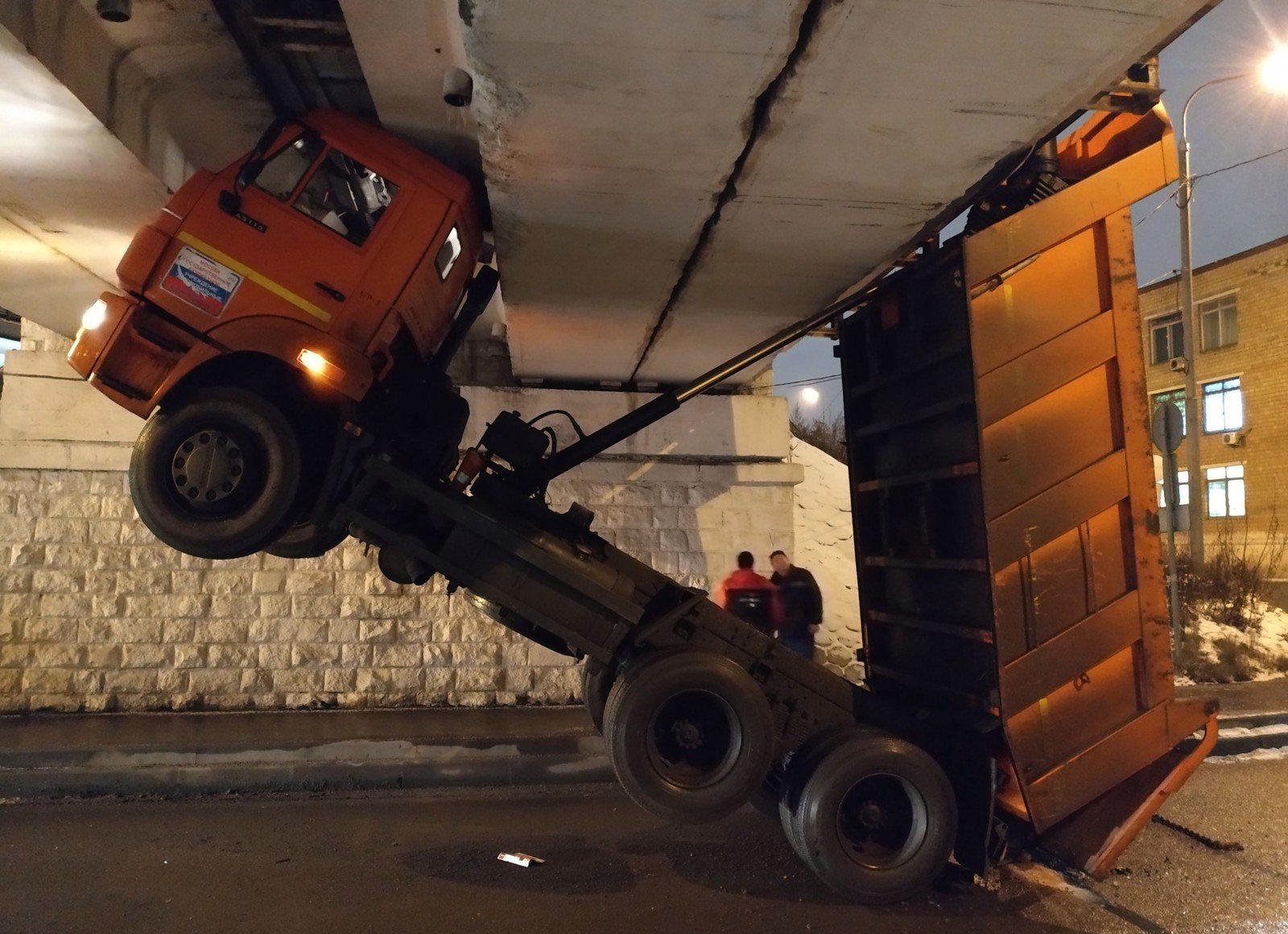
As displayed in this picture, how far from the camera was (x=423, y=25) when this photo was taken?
3.78m

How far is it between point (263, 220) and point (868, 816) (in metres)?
4.72

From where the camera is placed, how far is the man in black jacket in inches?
287

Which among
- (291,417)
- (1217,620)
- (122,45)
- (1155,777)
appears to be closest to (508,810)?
(291,417)

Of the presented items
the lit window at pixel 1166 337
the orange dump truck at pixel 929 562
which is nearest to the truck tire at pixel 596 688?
the orange dump truck at pixel 929 562

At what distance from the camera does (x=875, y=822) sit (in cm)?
443

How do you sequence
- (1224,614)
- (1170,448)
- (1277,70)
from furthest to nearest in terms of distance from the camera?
1. (1224,614)
2. (1277,70)
3. (1170,448)

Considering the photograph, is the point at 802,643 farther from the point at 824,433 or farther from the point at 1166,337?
the point at 1166,337

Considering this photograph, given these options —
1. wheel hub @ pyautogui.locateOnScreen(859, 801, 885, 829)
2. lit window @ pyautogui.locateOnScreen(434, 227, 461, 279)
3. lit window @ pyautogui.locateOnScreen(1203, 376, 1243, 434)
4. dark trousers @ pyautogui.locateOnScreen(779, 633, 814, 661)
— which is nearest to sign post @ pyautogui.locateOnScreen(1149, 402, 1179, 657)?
dark trousers @ pyautogui.locateOnScreen(779, 633, 814, 661)

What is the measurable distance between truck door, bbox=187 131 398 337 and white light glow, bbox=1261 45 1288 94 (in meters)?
11.4

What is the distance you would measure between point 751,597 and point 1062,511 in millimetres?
3537

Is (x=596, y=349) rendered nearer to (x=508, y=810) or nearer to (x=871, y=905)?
(x=508, y=810)

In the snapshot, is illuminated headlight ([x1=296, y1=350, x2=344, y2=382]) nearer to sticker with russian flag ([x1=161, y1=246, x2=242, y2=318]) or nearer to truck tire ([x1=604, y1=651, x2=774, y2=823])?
sticker with russian flag ([x1=161, y1=246, x2=242, y2=318])

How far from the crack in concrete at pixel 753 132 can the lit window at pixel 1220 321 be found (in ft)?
73.7

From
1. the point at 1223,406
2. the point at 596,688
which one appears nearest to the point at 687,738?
the point at 596,688
